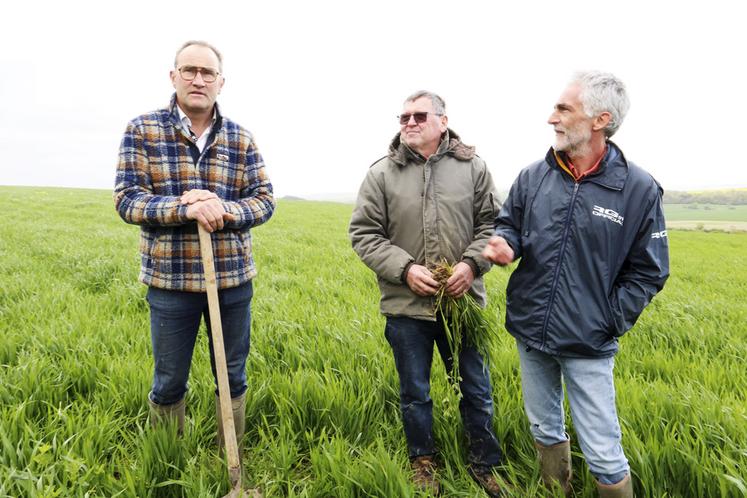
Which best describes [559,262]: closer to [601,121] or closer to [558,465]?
[601,121]

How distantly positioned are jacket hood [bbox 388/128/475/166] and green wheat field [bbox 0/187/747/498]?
1.57 metres

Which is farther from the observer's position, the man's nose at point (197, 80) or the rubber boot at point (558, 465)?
the rubber boot at point (558, 465)

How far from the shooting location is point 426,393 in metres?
2.70

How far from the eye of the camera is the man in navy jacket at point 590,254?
2008mm

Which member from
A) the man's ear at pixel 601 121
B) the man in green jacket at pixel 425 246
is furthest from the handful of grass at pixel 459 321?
the man's ear at pixel 601 121

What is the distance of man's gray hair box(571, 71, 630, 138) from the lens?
1.99 m

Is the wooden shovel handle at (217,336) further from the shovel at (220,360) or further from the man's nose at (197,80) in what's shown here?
the man's nose at (197,80)

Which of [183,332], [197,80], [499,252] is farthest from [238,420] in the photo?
[197,80]

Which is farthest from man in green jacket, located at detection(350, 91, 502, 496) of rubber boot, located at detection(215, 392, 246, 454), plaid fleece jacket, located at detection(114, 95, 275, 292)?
rubber boot, located at detection(215, 392, 246, 454)

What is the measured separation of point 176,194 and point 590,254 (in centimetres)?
214

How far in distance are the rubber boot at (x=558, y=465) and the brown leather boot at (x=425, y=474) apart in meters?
0.61

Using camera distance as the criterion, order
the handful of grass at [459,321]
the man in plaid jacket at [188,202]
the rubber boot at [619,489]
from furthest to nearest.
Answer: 1. the handful of grass at [459,321]
2. the man in plaid jacket at [188,202]
3. the rubber boot at [619,489]

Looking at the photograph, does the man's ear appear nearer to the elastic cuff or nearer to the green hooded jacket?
the green hooded jacket

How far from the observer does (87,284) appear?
654cm
